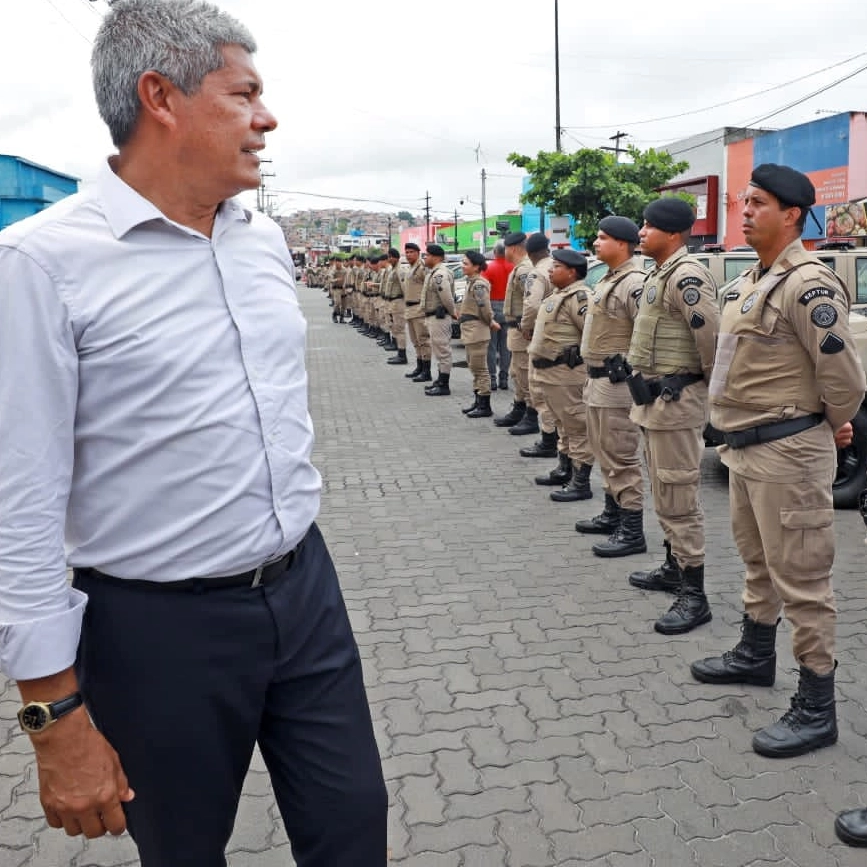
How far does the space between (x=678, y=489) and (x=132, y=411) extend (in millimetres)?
3232

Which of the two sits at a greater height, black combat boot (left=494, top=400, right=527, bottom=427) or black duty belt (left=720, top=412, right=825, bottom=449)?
black duty belt (left=720, top=412, right=825, bottom=449)

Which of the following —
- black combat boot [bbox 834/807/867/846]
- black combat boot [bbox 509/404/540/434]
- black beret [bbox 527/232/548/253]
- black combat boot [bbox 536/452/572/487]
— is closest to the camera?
black combat boot [bbox 834/807/867/846]

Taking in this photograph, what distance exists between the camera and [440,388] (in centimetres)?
1196

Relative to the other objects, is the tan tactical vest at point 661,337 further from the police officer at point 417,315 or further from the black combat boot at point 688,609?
the police officer at point 417,315

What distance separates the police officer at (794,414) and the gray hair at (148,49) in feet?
7.18

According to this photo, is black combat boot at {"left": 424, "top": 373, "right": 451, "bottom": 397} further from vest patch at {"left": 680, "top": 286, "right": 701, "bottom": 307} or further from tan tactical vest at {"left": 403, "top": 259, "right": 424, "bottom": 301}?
vest patch at {"left": 680, "top": 286, "right": 701, "bottom": 307}

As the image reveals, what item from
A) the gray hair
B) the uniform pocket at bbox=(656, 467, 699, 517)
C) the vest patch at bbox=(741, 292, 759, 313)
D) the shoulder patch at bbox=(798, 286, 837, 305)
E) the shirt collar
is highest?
the gray hair

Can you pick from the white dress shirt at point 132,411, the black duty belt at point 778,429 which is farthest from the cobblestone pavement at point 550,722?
the white dress shirt at point 132,411

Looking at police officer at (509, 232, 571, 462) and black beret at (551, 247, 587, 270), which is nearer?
black beret at (551, 247, 587, 270)

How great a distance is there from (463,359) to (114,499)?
13.7 metres

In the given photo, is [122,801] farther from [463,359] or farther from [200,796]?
[463,359]

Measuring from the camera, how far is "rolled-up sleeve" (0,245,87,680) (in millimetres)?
1372

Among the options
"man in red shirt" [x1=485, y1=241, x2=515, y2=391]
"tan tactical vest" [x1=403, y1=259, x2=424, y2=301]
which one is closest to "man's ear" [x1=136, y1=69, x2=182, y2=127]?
"man in red shirt" [x1=485, y1=241, x2=515, y2=391]

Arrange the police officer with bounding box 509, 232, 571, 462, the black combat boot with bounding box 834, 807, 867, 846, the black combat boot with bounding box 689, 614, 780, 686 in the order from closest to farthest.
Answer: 1. the black combat boot with bounding box 834, 807, 867, 846
2. the black combat boot with bounding box 689, 614, 780, 686
3. the police officer with bounding box 509, 232, 571, 462
